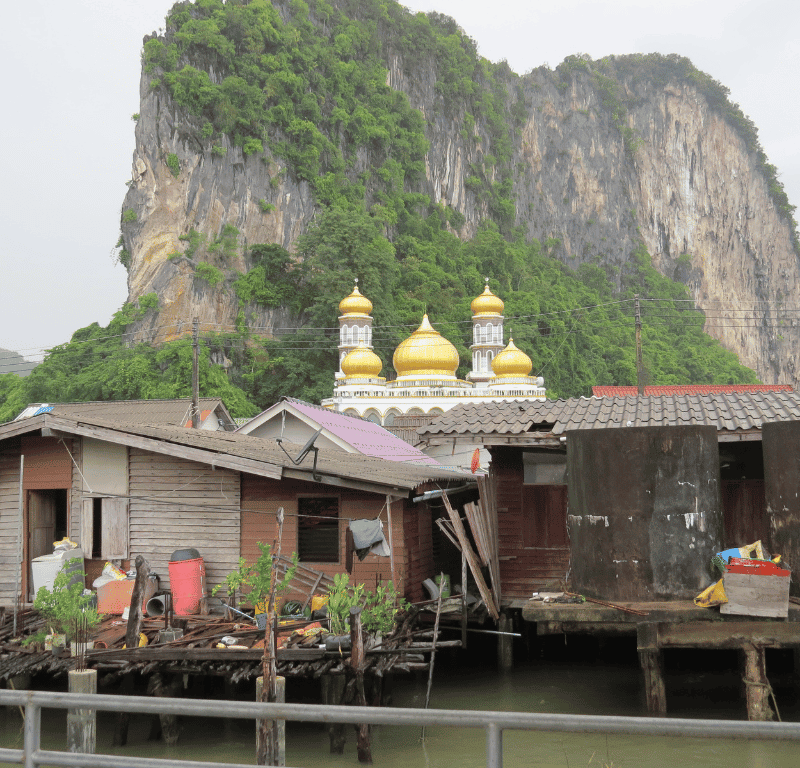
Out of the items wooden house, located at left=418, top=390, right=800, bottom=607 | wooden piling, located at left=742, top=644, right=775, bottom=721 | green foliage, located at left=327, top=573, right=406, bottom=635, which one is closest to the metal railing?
green foliage, located at left=327, top=573, right=406, bottom=635

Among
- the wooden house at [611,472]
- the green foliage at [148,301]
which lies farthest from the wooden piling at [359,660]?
the green foliage at [148,301]

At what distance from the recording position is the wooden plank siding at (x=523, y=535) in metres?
14.6

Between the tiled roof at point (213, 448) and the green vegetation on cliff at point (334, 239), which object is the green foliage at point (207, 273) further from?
the tiled roof at point (213, 448)

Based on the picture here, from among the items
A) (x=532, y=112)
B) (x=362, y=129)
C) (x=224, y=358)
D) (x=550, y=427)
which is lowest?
(x=550, y=427)

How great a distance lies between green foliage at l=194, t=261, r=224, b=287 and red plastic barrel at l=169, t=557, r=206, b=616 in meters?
50.1

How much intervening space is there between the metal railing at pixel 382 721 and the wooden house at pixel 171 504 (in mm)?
9586

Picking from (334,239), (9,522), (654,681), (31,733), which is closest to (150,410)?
(9,522)

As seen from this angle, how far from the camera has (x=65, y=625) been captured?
1111cm

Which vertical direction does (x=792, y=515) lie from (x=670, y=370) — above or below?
below

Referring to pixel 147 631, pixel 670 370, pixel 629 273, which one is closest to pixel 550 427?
pixel 147 631

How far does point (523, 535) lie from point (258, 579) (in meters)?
5.04

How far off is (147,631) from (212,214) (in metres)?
54.9

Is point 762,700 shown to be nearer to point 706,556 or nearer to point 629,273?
point 706,556

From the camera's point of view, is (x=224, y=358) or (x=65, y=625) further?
(x=224, y=358)
